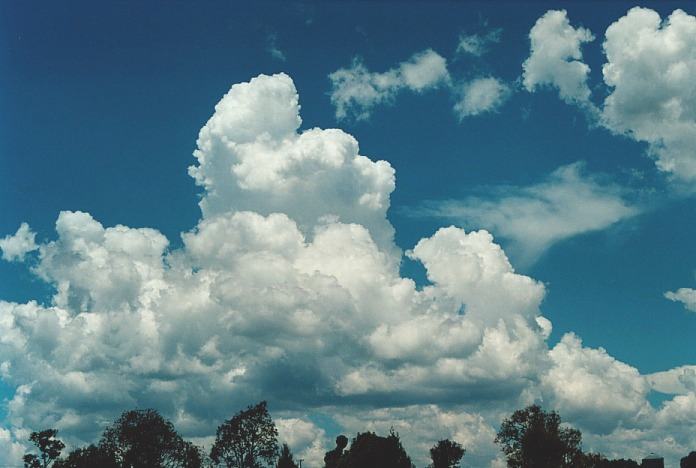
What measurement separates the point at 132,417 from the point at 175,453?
42.6 ft

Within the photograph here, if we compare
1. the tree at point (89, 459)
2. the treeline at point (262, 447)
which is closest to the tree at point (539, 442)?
the treeline at point (262, 447)

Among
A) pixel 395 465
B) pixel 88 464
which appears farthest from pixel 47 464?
pixel 395 465

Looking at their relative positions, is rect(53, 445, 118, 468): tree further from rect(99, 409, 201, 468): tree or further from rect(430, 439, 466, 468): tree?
rect(430, 439, 466, 468): tree

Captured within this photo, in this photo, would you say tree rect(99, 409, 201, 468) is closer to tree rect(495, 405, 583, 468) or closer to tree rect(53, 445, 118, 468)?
tree rect(53, 445, 118, 468)

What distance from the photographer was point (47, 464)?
177250 millimetres

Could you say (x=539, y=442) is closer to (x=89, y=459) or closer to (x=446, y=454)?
(x=446, y=454)

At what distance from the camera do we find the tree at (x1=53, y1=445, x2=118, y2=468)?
156 metres

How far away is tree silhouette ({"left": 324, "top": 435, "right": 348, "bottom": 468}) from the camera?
170 m

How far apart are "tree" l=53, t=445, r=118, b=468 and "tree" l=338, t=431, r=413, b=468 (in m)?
49.7

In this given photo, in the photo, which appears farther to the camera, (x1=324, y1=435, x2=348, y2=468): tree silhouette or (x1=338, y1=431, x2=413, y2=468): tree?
(x1=324, y1=435, x2=348, y2=468): tree silhouette

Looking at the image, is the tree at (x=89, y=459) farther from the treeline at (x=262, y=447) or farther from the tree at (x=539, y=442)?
the tree at (x=539, y=442)

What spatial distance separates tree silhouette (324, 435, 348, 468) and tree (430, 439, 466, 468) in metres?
22.5

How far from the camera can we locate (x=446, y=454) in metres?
179

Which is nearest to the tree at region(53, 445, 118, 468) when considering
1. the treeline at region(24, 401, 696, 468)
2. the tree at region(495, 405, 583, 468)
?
the treeline at region(24, 401, 696, 468)
